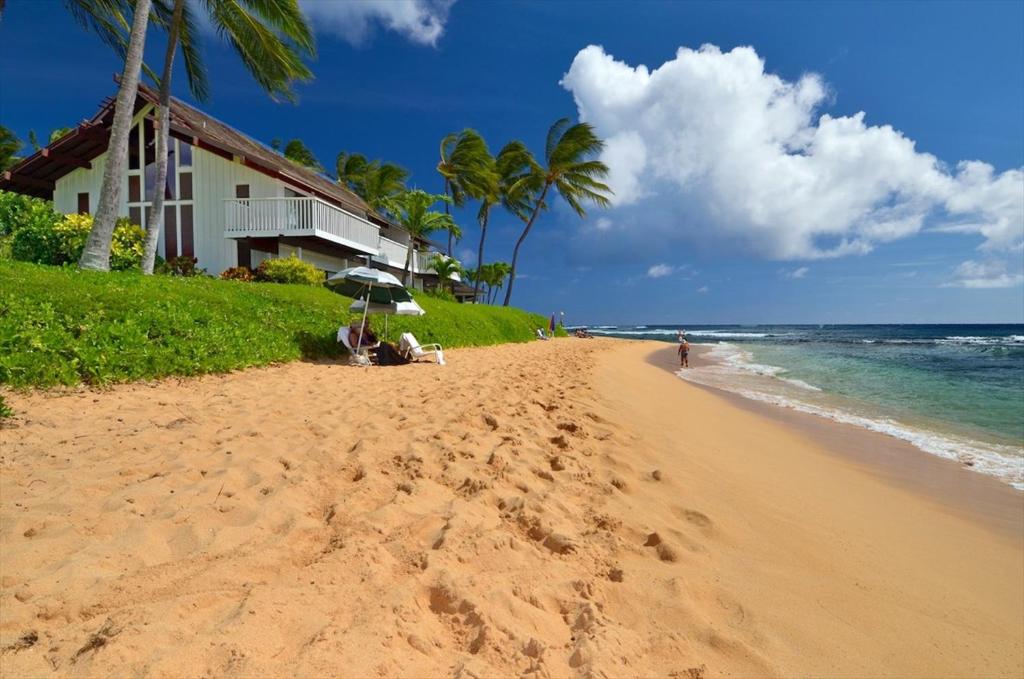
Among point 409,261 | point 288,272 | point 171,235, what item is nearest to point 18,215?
point 171,235

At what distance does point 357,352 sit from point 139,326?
12.1 feet

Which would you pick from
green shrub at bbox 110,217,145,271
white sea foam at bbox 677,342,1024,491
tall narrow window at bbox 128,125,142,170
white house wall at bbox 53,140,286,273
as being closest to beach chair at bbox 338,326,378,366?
green shrub at bbox 110,217,145,271

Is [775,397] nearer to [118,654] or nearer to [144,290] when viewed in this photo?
[118,654]

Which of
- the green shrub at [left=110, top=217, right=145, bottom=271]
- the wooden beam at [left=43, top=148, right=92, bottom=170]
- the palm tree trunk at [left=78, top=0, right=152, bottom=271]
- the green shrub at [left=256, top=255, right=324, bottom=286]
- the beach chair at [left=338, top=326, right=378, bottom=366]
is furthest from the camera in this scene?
the wooden beam at [left=43, top=148, right=92, bottom=170]

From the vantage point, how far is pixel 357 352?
31.5 feet

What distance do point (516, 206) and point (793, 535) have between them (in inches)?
1255

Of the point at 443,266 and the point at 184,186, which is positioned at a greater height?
the point at 184,186

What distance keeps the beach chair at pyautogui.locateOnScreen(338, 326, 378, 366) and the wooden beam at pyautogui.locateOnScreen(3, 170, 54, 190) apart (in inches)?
673

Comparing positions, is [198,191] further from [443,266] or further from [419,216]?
[443,266]

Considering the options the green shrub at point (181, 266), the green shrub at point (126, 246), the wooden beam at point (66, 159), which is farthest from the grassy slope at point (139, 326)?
the wooden beam at point (66, 159)

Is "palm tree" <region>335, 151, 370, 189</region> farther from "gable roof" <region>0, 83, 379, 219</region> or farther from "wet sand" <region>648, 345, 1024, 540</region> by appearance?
"wet sand" <region>648, 345, 1024, 540</region>

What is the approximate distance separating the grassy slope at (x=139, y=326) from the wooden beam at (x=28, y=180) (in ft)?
46.9

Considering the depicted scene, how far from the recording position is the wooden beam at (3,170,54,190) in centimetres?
1728

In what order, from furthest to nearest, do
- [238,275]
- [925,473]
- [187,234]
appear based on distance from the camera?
[187,234] → [238,275] → [925,473]
